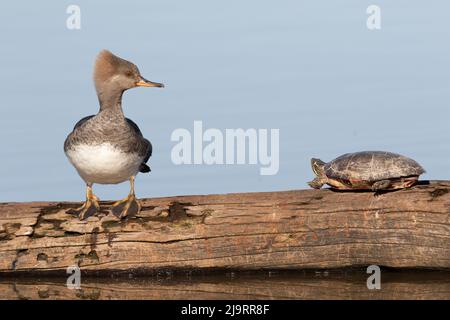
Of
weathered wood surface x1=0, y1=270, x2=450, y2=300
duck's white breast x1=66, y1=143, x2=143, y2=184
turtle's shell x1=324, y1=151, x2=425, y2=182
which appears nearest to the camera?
weathered wood surface x1=0, y1=270, x2=450, y2=300

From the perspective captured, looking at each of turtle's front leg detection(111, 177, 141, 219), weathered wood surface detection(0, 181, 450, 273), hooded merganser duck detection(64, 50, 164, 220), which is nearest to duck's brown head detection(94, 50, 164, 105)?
hooded merganser duck detection(64, 50, 164, 220)

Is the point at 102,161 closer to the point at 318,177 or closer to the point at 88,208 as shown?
the point at 88,208

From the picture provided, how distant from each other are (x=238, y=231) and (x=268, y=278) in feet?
1.88

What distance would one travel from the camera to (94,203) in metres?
12.6

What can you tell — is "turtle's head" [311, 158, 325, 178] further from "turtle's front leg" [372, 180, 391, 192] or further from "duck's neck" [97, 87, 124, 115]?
"duck's neck" [97, 87, 124, 115]

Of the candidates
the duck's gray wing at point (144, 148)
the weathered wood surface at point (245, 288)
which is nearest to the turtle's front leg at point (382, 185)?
the weathered wood surface at point (245, 288)

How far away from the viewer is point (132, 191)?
41.2 ft

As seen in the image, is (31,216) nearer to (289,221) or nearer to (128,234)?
(128,234)

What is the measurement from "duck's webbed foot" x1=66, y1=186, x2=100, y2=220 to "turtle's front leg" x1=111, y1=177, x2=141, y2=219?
202 millimetres

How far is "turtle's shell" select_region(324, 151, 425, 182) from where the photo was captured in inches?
481

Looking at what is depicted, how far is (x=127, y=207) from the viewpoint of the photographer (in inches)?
488

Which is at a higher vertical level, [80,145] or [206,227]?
[80,145]

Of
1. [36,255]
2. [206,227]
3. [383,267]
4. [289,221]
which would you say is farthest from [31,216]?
[383,267]

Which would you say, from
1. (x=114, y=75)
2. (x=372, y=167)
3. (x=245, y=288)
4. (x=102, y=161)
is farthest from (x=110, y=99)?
(x=372, y=167)
